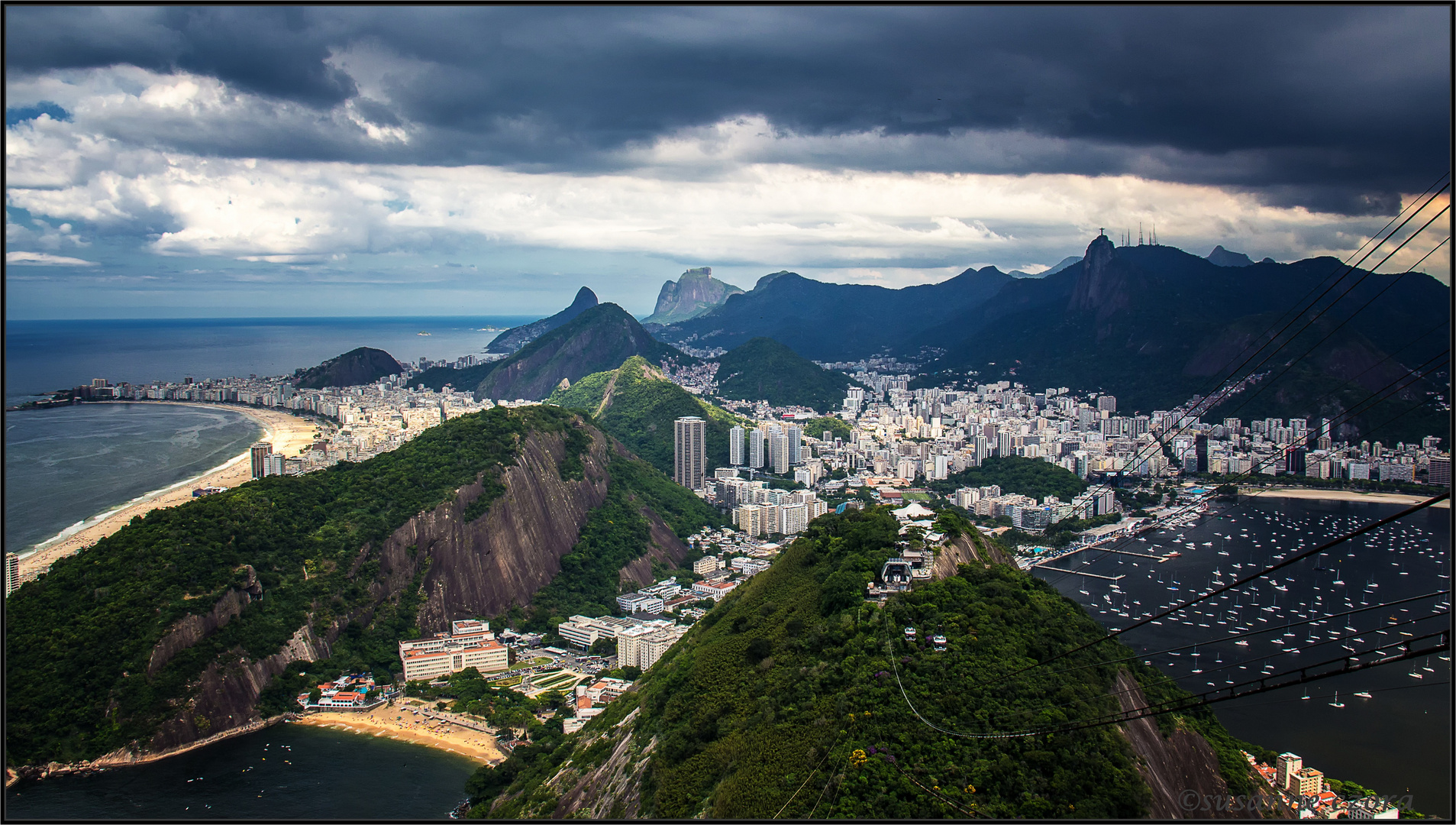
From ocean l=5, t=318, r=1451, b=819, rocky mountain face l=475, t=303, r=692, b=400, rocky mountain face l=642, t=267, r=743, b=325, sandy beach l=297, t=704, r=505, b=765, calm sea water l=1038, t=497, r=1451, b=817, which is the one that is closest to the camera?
ocean l=5, t=318, r=1451, b=819

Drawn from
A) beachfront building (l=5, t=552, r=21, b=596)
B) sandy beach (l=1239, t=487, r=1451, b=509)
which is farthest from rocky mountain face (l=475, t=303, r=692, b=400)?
beachfront building (l=5, t=552, r=21, b=596)

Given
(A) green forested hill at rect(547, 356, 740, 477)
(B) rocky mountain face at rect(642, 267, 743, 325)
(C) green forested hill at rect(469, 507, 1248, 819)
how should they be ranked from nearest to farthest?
1. (C) green forested hill at rect(469, 507, 1248, 819)
2. (A) green forested hill at rect(547, 356, 740, 477)
3. (B) rocky mountain face at rect(642, 267, 743, 325)

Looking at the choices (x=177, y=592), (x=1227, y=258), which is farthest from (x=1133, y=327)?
(x=177, y=592)

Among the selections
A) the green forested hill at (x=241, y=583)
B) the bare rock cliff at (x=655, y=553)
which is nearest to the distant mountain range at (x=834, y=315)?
the bare rock cliff at (x=655, y=553)

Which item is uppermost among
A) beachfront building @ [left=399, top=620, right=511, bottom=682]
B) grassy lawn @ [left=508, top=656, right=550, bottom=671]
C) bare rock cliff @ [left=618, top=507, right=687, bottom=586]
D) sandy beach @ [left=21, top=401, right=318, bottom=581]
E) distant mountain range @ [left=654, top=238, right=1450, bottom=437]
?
distant mountain range @ [left=654, top=238, right=1450, bottom=437]

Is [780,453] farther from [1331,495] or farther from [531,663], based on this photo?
[531,663]

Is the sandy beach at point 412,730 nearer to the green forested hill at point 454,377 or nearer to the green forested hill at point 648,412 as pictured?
the green forested hill at point 648,412

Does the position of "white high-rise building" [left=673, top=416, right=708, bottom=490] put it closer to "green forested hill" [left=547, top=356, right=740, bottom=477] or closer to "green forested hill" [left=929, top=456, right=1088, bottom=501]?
"green forested hill" [left=547, top=356, right=740, bottom=477]

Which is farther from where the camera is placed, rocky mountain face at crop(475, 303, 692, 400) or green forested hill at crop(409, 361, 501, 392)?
green forested hill at crop(409, 361, 501, 392)
